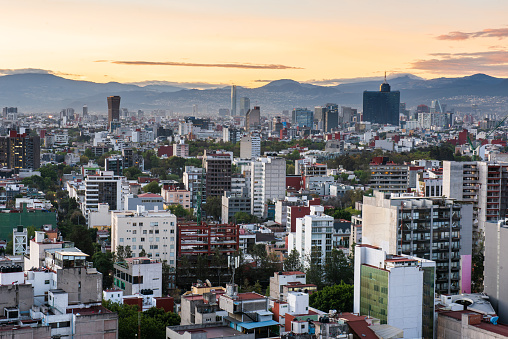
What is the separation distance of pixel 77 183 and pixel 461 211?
32.2 metres

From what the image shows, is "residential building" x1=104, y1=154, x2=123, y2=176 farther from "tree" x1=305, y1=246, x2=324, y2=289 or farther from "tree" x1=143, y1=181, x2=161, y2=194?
"tree" x1=305, y1=246, x2=324, y2=289

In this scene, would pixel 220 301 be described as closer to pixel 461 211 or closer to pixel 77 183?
pixel 461 211

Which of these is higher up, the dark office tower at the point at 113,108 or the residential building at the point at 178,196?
the dark office tower at the point at 113,108

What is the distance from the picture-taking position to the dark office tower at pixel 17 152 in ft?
229

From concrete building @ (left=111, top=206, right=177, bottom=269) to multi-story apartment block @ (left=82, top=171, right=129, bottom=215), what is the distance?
1532cm

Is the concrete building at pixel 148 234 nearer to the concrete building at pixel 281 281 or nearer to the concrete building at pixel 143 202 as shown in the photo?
the concrete building at pixel 281 281

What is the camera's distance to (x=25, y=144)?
70.4 meters

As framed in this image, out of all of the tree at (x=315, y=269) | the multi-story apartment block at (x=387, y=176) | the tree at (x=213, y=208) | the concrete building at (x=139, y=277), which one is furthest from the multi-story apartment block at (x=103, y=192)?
the concrete building at (x=139, y=277)

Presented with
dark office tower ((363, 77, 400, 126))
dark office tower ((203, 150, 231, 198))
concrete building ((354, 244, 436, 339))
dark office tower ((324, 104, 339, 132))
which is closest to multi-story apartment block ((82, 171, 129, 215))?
dark office tower ((203, 150, 231, 198))

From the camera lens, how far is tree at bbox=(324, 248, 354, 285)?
2711cm

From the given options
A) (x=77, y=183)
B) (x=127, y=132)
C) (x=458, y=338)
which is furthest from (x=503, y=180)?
(x=127, y=132)

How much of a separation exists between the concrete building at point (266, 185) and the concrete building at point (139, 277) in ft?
75.7

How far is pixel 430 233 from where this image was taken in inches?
946

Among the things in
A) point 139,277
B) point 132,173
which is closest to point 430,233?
point 139,277
